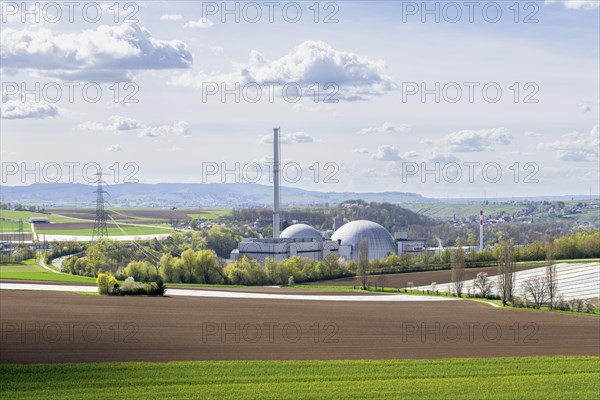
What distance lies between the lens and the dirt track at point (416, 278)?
310 feet

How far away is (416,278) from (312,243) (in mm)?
31656

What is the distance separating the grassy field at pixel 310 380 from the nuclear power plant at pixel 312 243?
79.4 metres

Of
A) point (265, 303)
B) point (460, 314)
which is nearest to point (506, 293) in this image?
point (460, 314)

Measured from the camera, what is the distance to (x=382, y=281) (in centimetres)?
9306

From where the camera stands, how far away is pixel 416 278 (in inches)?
3848

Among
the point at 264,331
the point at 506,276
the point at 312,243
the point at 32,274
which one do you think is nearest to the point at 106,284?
the point at 264,331

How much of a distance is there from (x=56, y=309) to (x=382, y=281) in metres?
45.4

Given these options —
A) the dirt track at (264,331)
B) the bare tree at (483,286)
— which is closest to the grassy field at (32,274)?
the dirt track at (264,331)

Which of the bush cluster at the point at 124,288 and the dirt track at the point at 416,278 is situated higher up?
the bush cluster at the point at 124,288

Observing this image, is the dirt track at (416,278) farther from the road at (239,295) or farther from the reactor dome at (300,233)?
the reactor dome at (300,233)

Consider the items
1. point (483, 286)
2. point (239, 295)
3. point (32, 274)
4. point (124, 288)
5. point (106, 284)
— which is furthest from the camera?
point (32, 274)

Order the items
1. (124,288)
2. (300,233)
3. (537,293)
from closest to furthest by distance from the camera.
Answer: (124,288), (537,293), (300,233)

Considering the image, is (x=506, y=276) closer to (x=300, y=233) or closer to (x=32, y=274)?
(x=32, y=274)

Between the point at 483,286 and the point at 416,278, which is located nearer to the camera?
the point at 483,286
